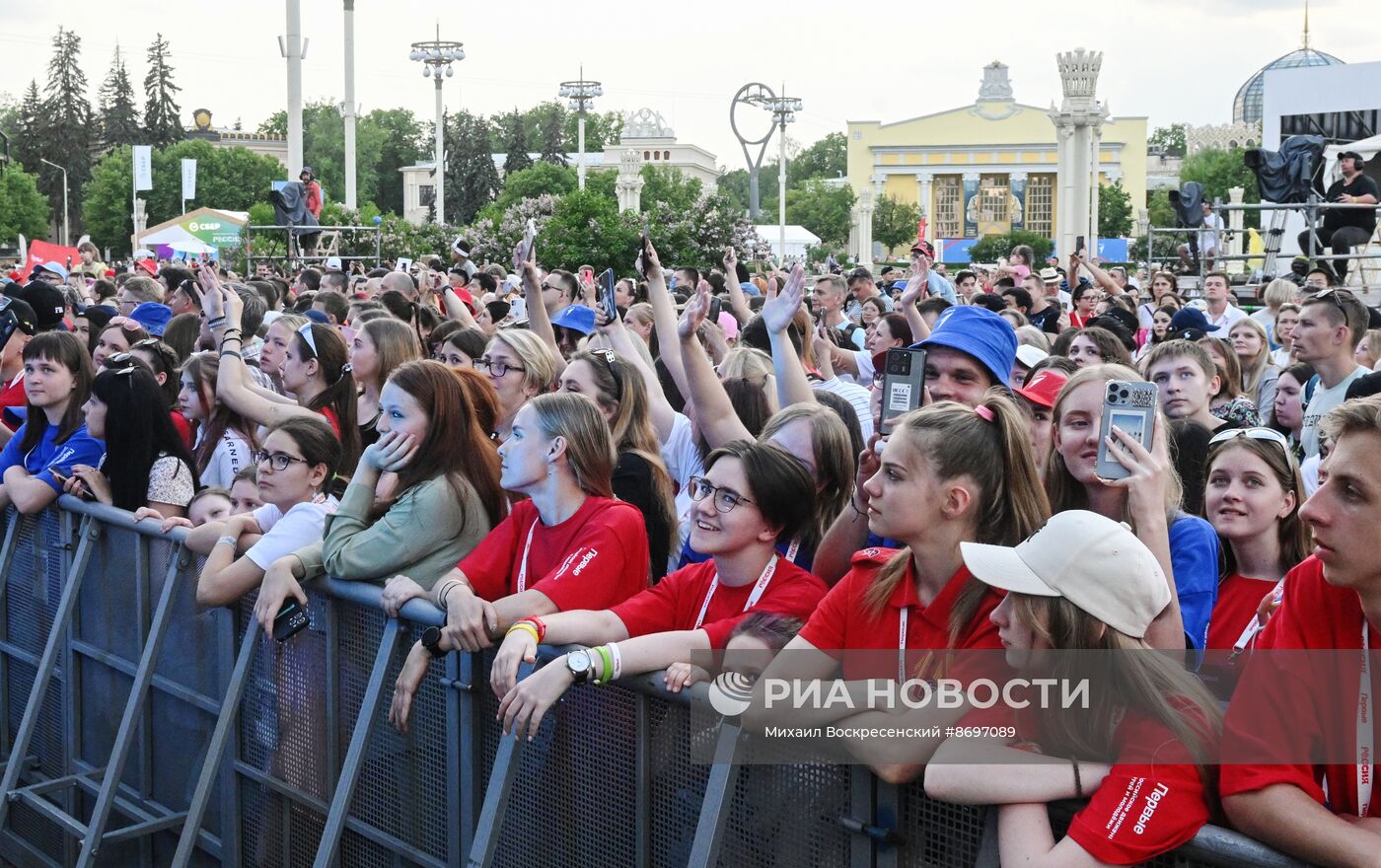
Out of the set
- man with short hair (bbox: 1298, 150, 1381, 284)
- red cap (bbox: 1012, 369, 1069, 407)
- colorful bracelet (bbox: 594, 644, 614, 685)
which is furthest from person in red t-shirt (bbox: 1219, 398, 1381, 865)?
man with short hair (bbox: 1298, 150, 1381, 284)

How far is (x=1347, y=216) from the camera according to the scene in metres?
17.5

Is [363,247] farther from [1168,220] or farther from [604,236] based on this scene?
[1168,220]

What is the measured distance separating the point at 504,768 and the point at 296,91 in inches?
1403

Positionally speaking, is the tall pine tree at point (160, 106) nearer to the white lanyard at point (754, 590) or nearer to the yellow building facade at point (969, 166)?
the yellow building facade at point (969, 166)

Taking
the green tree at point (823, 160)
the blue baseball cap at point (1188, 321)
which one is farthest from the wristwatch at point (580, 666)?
the green tree at point (823, 160)

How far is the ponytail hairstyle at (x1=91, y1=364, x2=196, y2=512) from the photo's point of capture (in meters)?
5.99

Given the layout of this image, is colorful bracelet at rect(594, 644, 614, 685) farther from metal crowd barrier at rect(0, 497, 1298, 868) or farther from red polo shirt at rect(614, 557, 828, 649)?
red polo shirt at rect(614, 557, 828, 649)

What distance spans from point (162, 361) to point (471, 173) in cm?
9738

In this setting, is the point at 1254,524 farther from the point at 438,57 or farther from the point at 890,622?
the point at 438,57

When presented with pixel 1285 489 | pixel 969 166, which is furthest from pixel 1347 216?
pixel 969 166

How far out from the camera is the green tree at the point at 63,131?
99.4 metres

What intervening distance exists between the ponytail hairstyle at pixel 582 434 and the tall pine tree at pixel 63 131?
105m

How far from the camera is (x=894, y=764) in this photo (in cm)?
282

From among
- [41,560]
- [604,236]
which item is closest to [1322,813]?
[41,560]
